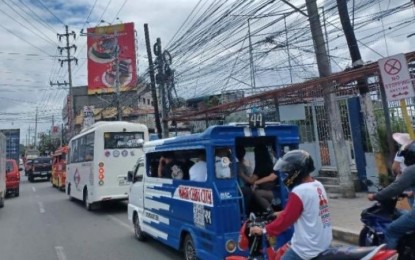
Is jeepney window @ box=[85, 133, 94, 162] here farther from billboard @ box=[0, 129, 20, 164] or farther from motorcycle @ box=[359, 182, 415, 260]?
billboard @ box=[0, 129, 20, 164]

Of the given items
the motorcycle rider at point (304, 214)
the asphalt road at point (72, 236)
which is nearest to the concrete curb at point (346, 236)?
the asphalt road at point (72, 236)

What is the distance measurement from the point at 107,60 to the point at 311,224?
4407 centimetres

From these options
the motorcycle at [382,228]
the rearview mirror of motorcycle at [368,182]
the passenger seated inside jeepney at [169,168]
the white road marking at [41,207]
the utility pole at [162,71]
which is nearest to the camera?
the motorcycle at [382,228]

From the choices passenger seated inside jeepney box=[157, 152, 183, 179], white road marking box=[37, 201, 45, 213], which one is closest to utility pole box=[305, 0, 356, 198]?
passenger seated inside jeepney box=[157, 152, 183, 179]

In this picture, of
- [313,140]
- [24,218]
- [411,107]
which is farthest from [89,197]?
[411,107]

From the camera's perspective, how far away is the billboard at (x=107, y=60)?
44438mm

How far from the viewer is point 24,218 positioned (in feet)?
44.9

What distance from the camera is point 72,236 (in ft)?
33.1

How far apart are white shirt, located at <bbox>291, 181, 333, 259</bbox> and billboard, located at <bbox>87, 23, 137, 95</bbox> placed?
4202cm

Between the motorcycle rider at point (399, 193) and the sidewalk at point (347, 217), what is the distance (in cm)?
282

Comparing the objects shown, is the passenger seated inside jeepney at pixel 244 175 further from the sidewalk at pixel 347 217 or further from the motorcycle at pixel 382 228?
the sidewalk at pixel 347 217

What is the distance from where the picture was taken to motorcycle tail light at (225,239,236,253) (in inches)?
220

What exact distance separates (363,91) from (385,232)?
7.61 meters

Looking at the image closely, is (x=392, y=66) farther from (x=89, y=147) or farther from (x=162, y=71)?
(x=162, y=71)
